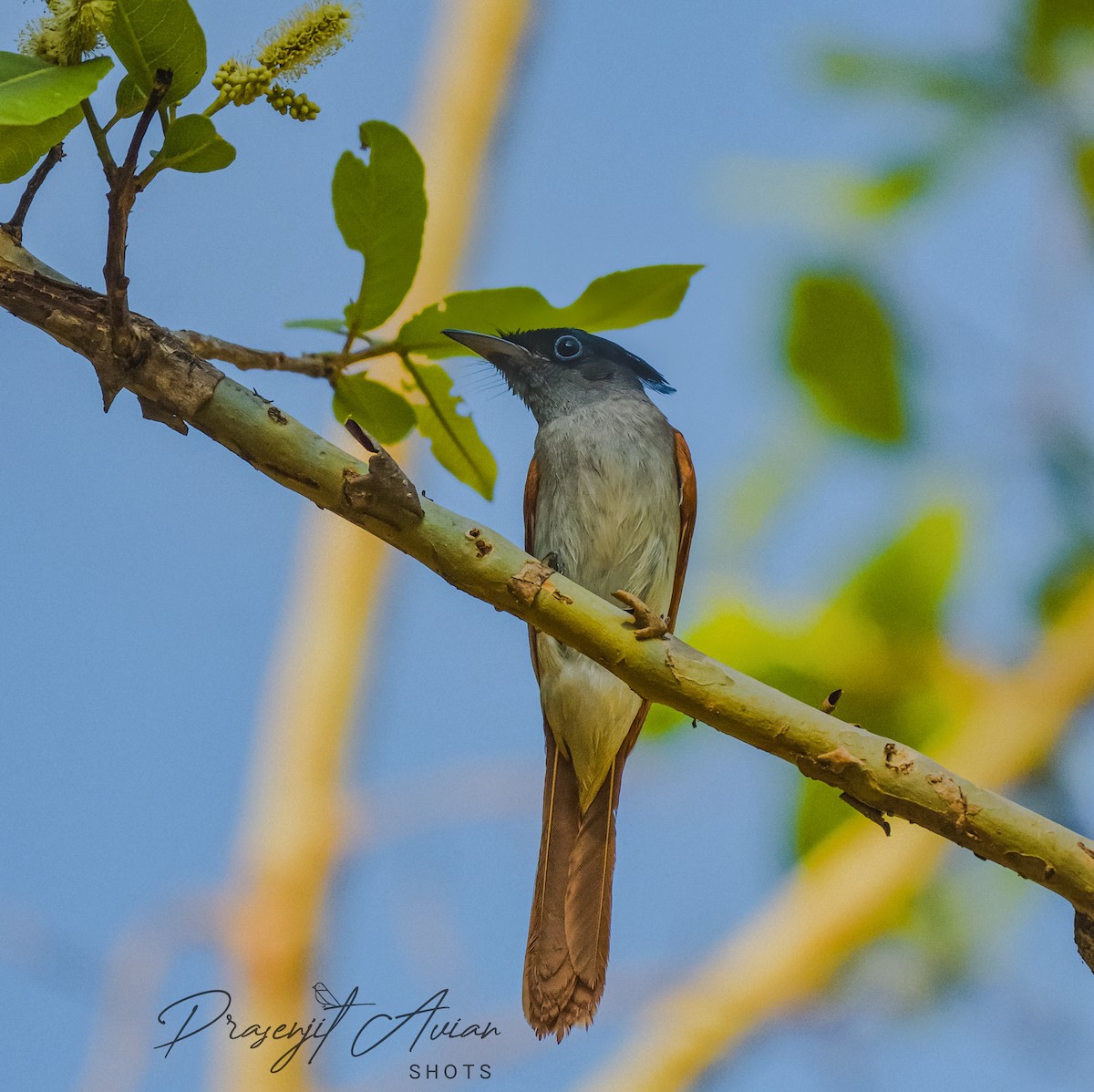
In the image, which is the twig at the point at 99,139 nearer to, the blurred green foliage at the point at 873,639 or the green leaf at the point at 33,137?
the green leaf at the point at 33,137

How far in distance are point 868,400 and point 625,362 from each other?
2107mm

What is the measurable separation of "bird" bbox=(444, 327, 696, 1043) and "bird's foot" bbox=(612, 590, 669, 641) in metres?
1.57

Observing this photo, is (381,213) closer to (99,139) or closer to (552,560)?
(99,139)

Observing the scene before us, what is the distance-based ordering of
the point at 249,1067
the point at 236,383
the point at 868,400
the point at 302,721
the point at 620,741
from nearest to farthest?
the point at 236,383 < the point at 868,400 < the point at 620,741 < the point at 249,1067 < the point at 302,721

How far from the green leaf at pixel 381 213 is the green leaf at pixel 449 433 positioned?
173mm

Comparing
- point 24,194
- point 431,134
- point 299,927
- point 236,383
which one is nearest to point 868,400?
point 236,383

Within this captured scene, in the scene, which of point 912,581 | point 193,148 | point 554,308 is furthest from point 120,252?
point 912,581

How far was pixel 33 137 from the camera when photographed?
2.20 m

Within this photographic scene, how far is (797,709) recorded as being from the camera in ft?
7.84

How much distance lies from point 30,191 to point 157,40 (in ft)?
1.27

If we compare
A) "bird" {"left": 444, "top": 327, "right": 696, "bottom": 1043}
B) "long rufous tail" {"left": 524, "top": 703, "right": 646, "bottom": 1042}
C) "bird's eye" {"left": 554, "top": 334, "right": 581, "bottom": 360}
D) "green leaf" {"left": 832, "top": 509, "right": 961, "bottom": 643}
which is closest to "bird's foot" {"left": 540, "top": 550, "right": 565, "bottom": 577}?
"bird" {"left": 444, "top": 327, "right": 696, "bottom": 1043}

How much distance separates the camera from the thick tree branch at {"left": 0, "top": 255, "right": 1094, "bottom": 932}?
2289 mm

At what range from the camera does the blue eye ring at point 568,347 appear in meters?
4.94

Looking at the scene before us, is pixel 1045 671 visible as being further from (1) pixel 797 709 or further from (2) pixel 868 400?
(1) pixel 797 709
